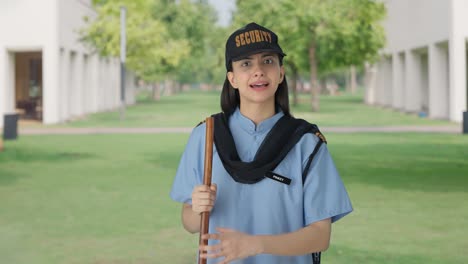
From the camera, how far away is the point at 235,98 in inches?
125

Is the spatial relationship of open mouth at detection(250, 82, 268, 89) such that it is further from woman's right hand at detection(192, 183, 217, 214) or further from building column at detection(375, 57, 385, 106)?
building column at detection(375, 57, 385, 106)

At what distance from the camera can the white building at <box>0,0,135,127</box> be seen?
33.6m

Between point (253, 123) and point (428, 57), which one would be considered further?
point (428, 57)

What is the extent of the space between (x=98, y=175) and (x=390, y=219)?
6.66 m

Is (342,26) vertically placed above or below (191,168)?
above

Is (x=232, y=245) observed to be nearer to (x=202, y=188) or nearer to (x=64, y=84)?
(x=202, y=188)

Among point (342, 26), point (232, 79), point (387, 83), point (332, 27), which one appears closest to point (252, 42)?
point (232, 79)

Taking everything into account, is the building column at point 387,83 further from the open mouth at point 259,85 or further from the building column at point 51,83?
the open mouth at point 259,85

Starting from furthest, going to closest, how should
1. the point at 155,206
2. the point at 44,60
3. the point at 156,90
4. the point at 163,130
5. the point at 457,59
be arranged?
the point at 156,90 < the point at 44,60 < the point at 457,59 < the point at 163,130 < the point at 155,206

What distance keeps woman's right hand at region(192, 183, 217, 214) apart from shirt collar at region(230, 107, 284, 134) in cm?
29

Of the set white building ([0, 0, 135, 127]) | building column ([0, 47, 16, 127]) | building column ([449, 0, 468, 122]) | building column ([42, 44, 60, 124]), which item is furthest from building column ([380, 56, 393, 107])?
building column ([0, 47, 16, 127])

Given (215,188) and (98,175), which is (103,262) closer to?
(215,188)

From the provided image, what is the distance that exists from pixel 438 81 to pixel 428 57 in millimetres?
6172

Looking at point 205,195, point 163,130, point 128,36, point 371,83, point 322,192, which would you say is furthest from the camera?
point 371,83
